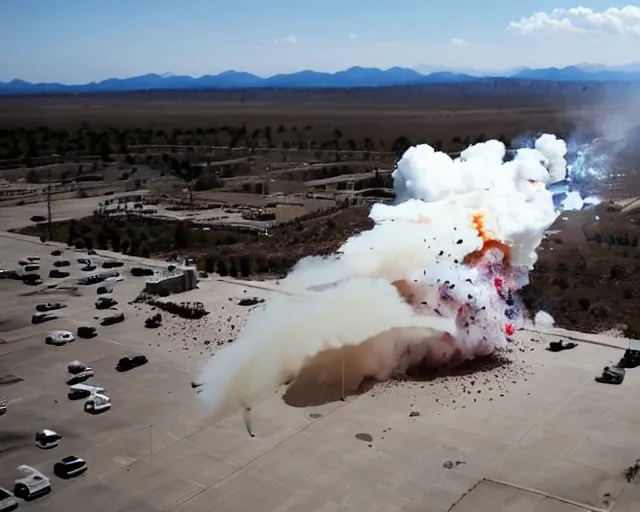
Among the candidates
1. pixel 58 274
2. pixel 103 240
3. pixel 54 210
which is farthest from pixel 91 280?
pixel 54 210

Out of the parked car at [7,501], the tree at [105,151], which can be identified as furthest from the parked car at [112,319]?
the tree at [105,151]

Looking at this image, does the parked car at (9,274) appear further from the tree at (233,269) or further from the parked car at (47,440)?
the parked car at (47,440)

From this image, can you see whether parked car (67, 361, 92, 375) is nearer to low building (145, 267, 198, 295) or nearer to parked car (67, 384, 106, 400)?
parked car (67, 384, 106, 400)

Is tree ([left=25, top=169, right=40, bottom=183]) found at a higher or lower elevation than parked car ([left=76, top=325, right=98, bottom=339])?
higher

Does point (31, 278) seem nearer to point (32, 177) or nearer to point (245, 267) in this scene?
point (245, 267)

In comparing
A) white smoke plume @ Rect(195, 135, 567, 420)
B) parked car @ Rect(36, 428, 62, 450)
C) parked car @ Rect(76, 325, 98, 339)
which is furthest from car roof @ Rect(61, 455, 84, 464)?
parked car @ Rect(76, 325, 98, 339)

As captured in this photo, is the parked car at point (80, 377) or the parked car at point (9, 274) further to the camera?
the parked car at point (9, 274)
